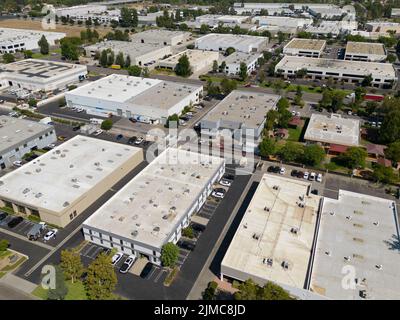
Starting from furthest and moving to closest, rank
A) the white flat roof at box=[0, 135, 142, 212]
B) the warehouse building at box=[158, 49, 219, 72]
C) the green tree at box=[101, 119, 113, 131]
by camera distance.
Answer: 1. the warehouse building at box=[158, 49, 219, 72]
2. the green tree at box=[101, 119, 113, 131]
3. the white flat roof at box=[0, 135, 142, 212]

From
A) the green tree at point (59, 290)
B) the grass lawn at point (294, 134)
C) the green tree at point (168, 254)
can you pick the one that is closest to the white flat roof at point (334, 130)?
the grass lawn at point (294, 134)

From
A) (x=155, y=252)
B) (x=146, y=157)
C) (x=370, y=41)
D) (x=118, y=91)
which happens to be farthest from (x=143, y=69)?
(x=370, y=41)

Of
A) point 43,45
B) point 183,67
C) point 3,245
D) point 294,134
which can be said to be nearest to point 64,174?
point 3,245

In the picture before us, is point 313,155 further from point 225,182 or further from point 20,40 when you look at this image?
point 20,40

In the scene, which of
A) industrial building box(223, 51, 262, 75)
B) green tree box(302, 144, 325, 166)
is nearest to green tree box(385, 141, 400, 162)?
green tree box(302, 144, 325, 166)

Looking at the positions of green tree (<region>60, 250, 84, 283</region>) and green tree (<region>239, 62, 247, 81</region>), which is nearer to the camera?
green tree (<region>60, 250, 84, 283</region>)

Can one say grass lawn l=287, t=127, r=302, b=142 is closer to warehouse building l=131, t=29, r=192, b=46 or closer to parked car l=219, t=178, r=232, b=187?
parked car l=219, t=178, r=232, b=187
